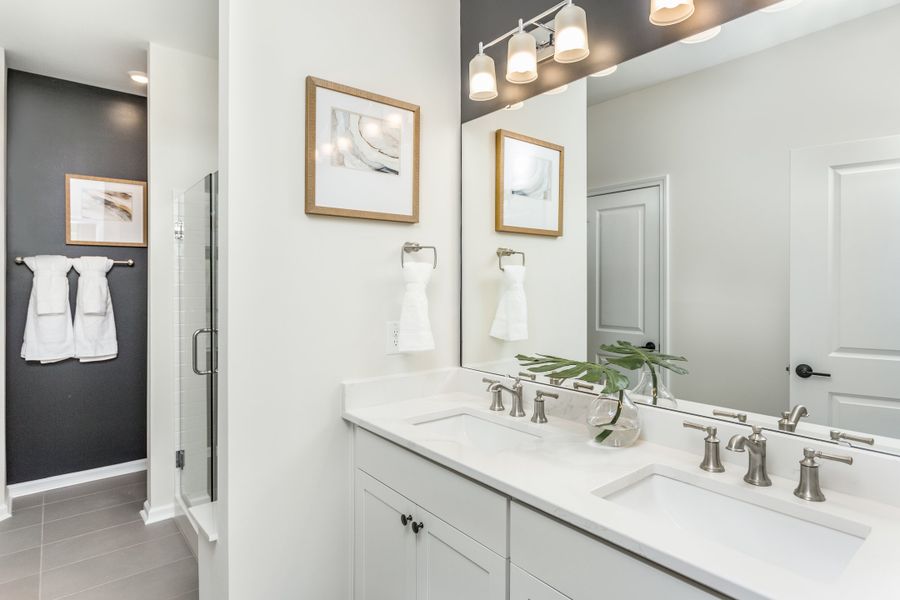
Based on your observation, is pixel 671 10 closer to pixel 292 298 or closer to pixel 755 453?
pixel 755 453

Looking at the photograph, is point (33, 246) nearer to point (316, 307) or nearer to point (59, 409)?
point (59, 409)

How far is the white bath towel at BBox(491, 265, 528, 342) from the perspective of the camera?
1.86 m

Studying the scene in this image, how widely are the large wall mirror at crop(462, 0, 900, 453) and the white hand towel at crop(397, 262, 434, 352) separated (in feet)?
1.29

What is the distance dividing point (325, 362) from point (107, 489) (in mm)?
2522

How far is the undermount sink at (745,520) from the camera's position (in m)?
0.90

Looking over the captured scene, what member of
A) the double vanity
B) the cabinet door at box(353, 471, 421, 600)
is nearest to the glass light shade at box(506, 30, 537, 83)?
the double vanity

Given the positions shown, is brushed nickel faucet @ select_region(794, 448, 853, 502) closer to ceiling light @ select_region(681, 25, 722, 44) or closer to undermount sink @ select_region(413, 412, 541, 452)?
undermount sink @ select_region(413, 412, 541, 452)

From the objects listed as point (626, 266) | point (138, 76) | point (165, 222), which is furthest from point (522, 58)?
point (138, 76)

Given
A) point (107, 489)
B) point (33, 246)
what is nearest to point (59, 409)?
point (107, 489)

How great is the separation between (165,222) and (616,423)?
8.62 ft

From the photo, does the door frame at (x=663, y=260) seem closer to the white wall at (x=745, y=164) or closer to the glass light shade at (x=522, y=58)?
the white wall at (x=745, y=164)

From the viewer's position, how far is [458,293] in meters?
2.04

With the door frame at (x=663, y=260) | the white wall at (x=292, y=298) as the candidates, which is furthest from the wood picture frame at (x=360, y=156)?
the door frame at (x=663, y=260)

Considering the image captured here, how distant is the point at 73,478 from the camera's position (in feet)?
10.5
